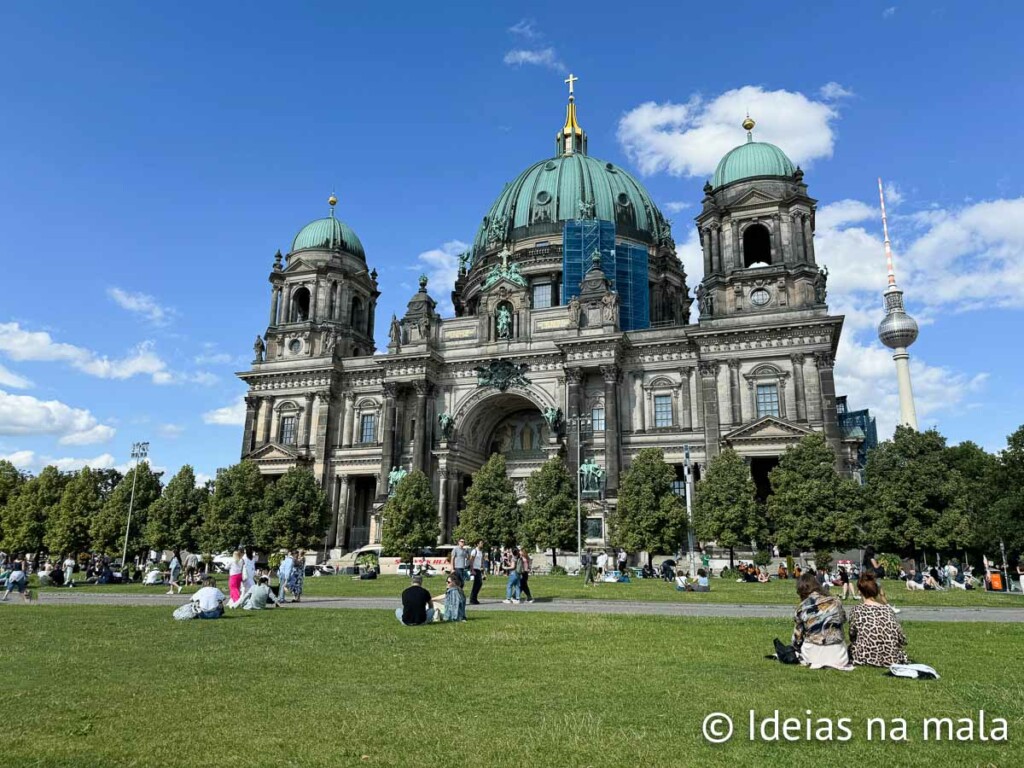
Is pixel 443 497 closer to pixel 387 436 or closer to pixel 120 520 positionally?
pixel 387 436

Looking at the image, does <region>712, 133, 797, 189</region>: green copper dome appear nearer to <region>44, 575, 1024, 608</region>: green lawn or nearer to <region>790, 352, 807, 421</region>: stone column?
<region>790, 352, 807, 421</region>: stone column

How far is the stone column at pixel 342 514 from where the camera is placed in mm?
59959

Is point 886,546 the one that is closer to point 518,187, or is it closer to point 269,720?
point 269,720

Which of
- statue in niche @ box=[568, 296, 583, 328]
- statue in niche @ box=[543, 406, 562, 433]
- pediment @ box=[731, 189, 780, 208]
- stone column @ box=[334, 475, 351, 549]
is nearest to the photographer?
pediment @ box=[731, 189, 780, 208]

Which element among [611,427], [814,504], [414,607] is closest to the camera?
[414,607]

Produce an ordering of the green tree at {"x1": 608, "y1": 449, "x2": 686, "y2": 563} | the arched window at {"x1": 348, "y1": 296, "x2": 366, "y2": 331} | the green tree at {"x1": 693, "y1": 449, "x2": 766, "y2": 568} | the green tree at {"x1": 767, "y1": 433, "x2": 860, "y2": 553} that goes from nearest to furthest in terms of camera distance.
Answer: the green tree at {"x1": 767, "y1": 433, "x2": 860, "y2": 553} → the green tree at {"x1": 693, "y1": 449, "x2": 766, "y2": 568} → the green tree at {"x1": 608, "y1": 449, "x2": 686, "y2": 563} → the arched window at {"x1": 348, "y1": 296, "x2": 366, "y2": 331}

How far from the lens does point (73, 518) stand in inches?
2425

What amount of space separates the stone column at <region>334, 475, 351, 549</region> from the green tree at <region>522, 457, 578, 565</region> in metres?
18.5

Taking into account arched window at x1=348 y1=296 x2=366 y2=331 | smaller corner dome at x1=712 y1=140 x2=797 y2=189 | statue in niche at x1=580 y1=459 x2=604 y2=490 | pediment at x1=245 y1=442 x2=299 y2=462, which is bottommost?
statue in niche at x1=580 y1=459 x2=604 y2=490

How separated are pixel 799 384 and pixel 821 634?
4295 cm

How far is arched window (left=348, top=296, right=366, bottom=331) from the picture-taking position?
6950 cm

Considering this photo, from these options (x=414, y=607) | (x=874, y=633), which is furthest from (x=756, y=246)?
(x=874, y=633)

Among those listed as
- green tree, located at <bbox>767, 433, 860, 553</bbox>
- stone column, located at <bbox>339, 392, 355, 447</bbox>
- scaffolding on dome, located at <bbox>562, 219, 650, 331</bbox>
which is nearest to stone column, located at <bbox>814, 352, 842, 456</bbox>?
green tree, located at <bbox>767, 433, 860, 553</bbox>

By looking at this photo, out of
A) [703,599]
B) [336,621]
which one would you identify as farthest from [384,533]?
[336,621]
